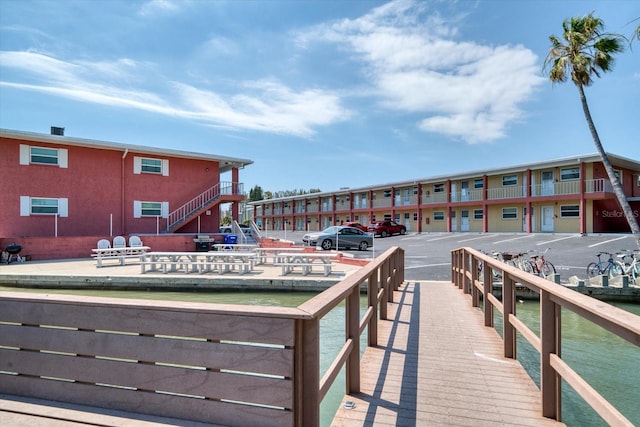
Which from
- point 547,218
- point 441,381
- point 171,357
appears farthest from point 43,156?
point 547,218

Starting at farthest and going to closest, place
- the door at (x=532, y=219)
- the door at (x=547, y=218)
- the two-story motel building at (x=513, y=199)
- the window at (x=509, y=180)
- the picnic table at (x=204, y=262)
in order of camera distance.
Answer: the window at (x=509, y=180) → the door at (x=532, y=219) → the door at (x=547, y=218) → the two-story motel building at (x=513, y=199) → the picnic table at (x=204, y=262)

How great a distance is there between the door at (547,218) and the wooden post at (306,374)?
1177 inches

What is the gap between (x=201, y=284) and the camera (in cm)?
1152

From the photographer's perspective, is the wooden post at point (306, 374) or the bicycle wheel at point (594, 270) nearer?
the wooden post at point (306, 374)

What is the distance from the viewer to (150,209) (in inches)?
858

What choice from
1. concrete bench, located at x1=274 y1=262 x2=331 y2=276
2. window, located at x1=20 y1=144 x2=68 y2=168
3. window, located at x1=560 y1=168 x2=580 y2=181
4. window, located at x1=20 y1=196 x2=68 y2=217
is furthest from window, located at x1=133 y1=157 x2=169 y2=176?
window, located at x1=560 y1=168 x2=580 y2=181

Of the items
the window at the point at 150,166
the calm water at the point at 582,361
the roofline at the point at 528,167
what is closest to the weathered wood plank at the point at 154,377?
the calm water at the point at 582,361

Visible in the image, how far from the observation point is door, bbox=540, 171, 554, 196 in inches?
1037

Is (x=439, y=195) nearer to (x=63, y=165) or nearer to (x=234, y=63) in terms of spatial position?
(x=234, y=63)

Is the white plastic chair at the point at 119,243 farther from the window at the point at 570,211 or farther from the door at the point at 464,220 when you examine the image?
the window at the point at 570,211

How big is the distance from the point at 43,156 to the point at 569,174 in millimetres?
32158

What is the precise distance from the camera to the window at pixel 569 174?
1000 inches

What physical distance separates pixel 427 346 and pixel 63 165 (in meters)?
21.2

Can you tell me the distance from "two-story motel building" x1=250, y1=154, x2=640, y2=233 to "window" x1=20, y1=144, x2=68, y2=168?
1070 inches
